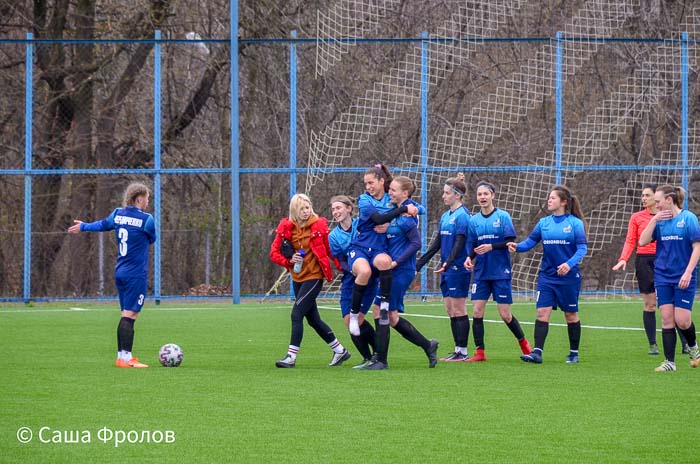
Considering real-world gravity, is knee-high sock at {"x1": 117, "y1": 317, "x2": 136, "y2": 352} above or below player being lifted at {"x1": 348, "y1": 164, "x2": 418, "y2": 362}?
below

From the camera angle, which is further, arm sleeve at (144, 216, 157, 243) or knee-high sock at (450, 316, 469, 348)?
knee-high sock at (450, 316, 469, 348)

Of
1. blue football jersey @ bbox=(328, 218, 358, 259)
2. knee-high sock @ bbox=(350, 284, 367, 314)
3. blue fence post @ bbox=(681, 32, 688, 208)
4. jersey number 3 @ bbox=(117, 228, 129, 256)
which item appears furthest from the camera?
blue fence post @ bbox=(681, 32, 688, 208)

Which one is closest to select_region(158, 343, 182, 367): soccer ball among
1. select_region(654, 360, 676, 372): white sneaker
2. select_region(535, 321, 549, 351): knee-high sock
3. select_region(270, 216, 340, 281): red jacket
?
select_region(270, 216, 340, 281): red jacket

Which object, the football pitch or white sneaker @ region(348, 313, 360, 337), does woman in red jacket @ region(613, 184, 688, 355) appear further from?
white sneaker @ region(348, 313, 360, 337)

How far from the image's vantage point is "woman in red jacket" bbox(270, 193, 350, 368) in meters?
10.7

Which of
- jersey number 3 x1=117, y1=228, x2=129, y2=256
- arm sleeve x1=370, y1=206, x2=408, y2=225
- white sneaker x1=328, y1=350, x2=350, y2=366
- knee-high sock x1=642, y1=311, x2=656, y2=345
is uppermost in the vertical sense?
arm sleeve x1=370, y1=206, x2=408, y2=225

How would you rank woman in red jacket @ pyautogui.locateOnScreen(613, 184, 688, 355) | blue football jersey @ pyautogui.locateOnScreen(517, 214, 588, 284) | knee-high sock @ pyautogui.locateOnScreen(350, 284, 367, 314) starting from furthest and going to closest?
woman in red jacket @ pyautogui.locateOnScreen(613, 184, 688, 355) < blue football jersey @ pyautogui.locateOnScreen(517, 214, 588, 284) < knee-high sock @ pyautogui.locateOnScreen(350, 284, 367, 314)

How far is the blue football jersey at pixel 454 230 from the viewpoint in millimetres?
11461

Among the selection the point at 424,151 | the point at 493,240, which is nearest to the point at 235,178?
the point at 424,151

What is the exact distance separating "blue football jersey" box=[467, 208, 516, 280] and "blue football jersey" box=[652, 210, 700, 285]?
169 cm

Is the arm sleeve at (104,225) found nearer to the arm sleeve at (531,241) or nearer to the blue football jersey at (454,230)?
the blue football jersey at (454,230)

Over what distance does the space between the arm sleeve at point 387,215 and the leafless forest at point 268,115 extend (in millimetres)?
10585

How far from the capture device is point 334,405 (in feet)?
26.7

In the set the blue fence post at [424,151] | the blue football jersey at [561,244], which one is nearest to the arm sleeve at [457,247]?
the blue football jersey at [561,244]
